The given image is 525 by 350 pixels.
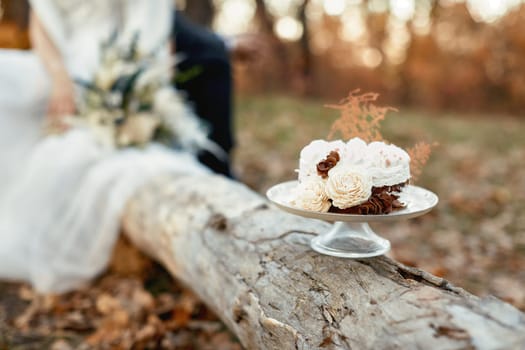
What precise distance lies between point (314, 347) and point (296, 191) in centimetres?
44

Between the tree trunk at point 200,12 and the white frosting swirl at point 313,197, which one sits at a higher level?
the tree trunk at point 200,12

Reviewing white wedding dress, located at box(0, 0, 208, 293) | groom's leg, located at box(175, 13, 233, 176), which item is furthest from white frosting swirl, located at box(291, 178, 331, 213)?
groom's leg, located at box(175, 13, 233, 176)

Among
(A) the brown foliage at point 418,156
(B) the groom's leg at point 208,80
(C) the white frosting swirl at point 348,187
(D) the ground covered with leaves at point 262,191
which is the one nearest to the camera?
(C) the white frosting swirl at point 348,187

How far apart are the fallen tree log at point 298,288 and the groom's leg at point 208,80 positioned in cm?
158

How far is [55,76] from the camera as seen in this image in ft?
11.0

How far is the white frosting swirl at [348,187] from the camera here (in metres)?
1.45

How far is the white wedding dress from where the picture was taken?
2887 millimetres

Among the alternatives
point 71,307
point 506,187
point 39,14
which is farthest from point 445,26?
point 71,307

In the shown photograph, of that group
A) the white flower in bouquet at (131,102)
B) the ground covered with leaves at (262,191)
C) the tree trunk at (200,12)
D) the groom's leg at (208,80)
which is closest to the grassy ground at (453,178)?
the ground covered with leaves at (262,191)

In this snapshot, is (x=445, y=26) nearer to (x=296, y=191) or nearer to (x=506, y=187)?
(x=506, y=187)

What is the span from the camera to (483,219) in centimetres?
420

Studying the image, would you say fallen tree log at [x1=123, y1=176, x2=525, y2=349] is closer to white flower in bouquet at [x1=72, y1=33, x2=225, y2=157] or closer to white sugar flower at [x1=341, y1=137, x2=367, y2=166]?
white sugar flower at [x1=341, y1=137, x2=367, y2=166]

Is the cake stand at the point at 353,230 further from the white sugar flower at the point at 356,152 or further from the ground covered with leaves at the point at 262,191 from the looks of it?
the ground covered with leaves at the point at 262,191

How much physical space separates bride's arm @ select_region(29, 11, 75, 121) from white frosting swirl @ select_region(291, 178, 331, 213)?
223 cm
